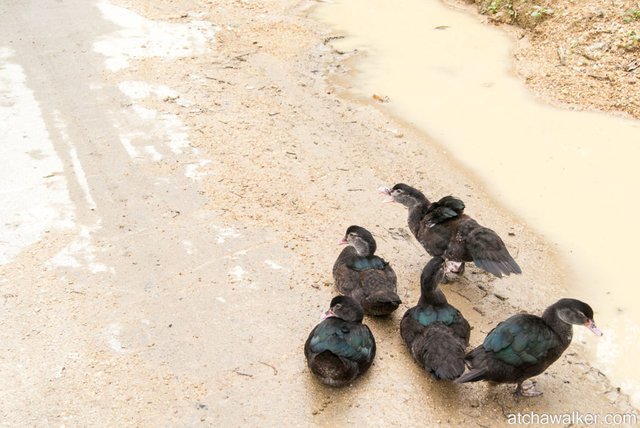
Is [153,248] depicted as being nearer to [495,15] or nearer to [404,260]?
[404,260]

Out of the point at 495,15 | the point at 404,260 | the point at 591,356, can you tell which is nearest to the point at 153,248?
the point at 404,260

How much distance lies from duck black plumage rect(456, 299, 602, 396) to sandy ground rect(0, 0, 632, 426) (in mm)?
320

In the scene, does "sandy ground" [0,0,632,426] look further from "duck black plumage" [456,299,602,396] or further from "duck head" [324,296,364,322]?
"duck head" [324,296,364,322]

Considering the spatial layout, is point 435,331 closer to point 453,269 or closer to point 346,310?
point 346,310

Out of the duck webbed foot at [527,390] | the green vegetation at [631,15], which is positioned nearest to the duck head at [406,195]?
the duck webbed foot at [527,390]

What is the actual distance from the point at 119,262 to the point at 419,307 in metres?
3.00

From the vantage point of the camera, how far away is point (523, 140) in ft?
28.3

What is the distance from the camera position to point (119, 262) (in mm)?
6219

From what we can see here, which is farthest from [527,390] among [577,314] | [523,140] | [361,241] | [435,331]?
[523,140]

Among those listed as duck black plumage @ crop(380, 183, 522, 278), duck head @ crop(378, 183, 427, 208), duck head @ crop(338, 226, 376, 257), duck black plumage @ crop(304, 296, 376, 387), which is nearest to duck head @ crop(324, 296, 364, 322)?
duck black plumage @ crop(304, 296, 376, 387)

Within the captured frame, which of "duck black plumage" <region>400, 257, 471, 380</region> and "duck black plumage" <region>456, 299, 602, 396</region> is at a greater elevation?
"duck black plumage" <region>456, 299, 602, 396</region>

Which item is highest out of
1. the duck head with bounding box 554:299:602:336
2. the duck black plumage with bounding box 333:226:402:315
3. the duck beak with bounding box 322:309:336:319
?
the duck head with bounding box 554:299:602:336

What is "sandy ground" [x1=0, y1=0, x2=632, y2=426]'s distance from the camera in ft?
15.8

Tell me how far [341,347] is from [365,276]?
40.9 inches
